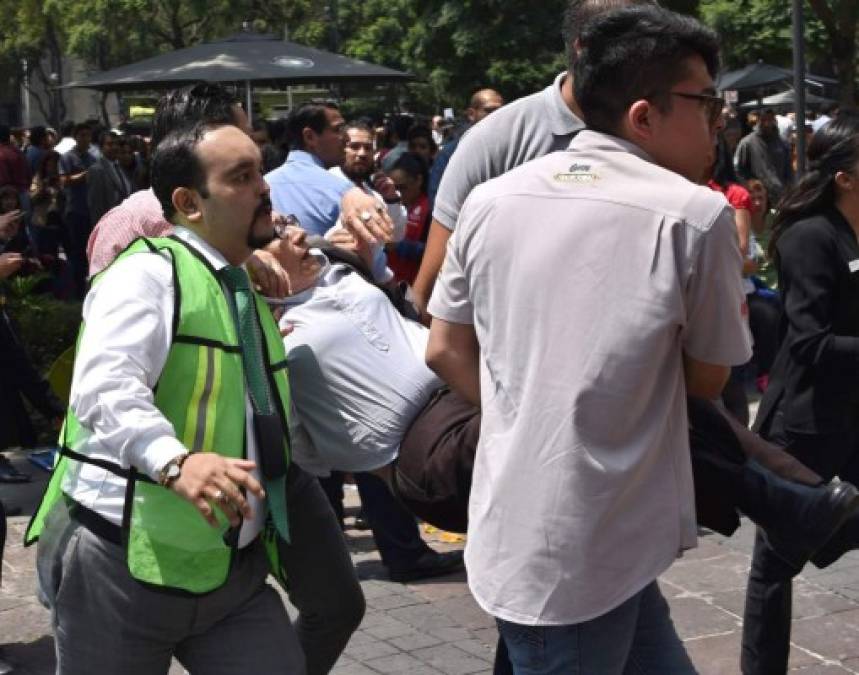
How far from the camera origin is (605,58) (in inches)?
112

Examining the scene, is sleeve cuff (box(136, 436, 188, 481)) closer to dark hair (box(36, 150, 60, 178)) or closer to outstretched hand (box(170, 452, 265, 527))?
outstretched hand (box(170, 452, 265, 527))

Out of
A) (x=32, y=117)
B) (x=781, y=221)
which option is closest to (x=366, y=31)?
(x=32, y=117)

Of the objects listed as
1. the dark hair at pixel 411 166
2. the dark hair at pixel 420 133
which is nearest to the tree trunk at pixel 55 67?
the dark hair at pixel 420 133

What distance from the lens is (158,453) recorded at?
9.54ft

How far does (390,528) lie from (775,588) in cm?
212

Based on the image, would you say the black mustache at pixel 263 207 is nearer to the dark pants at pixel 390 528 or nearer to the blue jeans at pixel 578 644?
the blue jeans at pixel 578 644

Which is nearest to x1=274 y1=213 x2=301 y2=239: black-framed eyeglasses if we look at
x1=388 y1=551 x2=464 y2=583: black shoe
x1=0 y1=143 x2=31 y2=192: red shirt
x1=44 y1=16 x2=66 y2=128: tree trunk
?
x1=388 y1=551 x2=464 y2=583: black shoe

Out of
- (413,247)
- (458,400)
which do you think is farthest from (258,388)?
(413,247)

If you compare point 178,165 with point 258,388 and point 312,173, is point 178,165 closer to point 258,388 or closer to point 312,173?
point 258,388

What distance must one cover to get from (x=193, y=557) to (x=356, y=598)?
0.77 meters

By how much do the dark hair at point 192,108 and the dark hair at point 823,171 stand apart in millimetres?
1825

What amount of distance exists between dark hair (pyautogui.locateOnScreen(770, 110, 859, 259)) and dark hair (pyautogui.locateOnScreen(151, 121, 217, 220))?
6.58 ft

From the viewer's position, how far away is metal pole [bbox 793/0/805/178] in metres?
9.61

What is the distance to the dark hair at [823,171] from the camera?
15.2 feet
